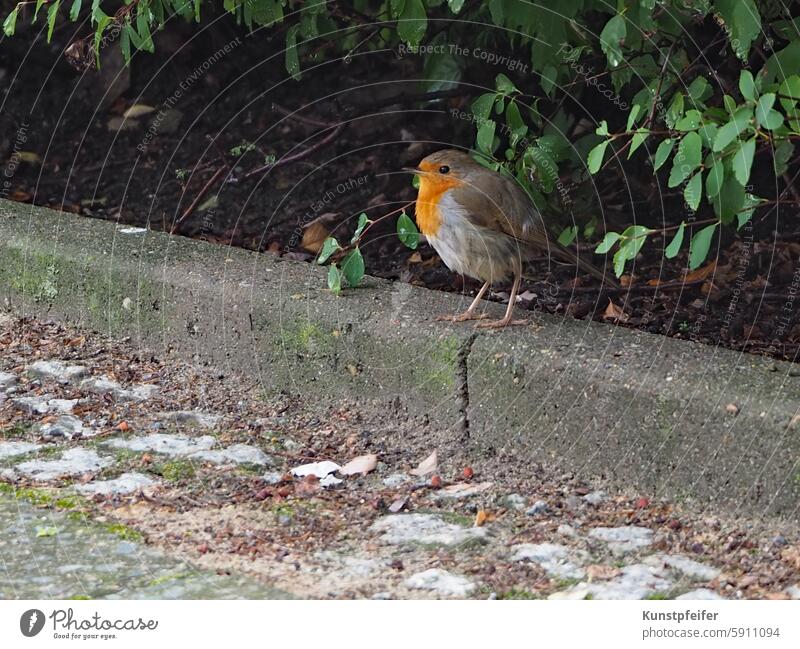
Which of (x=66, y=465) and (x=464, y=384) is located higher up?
(x=464, y=384)

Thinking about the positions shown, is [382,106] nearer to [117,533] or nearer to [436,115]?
[436,115]

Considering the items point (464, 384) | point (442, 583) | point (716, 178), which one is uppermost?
point (716, 178)

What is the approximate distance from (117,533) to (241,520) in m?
0.32

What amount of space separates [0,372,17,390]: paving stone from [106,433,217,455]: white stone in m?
0.65

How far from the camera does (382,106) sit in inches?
211

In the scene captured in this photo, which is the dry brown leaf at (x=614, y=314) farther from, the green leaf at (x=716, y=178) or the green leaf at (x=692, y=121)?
the green leaf at (x=692, y=121)

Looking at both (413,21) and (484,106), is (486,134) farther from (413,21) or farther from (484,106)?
(413,21)

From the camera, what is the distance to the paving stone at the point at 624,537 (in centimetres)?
296

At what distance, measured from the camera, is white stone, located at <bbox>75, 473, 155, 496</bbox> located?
10.7 ft

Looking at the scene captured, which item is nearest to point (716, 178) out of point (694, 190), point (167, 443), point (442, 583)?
point (694, 190)

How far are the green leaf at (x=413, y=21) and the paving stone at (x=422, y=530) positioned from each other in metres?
1.59

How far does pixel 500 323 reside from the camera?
3.77 metres

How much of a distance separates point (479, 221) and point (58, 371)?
1586mm

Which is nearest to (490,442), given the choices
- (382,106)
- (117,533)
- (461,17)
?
(117,533)
